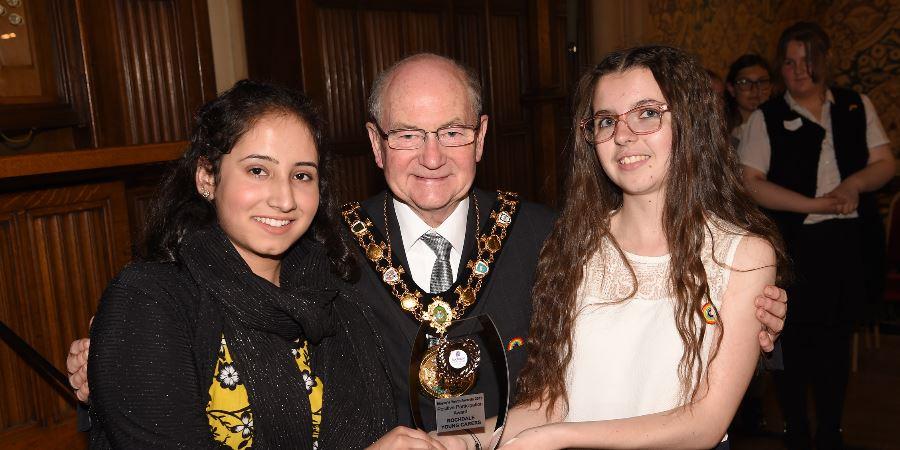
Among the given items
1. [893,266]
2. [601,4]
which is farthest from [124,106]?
[893,266]

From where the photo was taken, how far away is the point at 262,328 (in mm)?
1600

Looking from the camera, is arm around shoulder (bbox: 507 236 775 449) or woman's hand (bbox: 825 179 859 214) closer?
arm around shoulder (bbox: 507 236 775 449)

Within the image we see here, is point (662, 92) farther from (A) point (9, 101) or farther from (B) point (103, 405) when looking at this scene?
(A) point (9, 101)

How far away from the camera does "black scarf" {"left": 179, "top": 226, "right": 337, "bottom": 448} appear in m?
1.54

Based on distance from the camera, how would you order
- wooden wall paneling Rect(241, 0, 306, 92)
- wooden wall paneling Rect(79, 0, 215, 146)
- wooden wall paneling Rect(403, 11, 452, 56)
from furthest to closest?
wooden wall paneling Rect(403, 11, 452, 56)
wooden wall paneling Rect(241, 0, 306, 92)
wooden wall paneling Rect(79, 0, 215, 146)

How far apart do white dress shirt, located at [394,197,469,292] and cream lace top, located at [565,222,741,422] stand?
41 cm

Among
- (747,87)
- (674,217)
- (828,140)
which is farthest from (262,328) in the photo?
(747,87)

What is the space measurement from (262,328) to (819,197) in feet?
8.76

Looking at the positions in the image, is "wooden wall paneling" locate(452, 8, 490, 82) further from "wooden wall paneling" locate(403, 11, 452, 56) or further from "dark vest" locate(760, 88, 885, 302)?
"dark vest" locate(760, 88, 885, 302)

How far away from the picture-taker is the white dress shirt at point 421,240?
78.7 inches

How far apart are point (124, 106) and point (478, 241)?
6.52 ft

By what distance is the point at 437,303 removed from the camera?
193cm

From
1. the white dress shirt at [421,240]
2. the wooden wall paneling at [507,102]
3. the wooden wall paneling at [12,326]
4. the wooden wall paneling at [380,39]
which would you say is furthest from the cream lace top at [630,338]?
the wooden wall paneling at [507,102]

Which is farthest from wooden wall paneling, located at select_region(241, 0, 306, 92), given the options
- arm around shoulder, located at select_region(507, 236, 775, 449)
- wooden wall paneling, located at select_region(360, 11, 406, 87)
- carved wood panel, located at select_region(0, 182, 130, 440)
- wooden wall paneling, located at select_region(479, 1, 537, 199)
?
arm around shoulder, located at select_region(507, 236, 775, 449)
